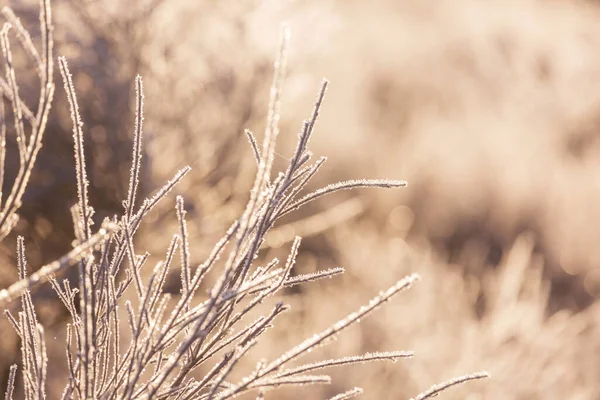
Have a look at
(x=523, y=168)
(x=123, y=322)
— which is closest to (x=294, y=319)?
(x=123, y=322)

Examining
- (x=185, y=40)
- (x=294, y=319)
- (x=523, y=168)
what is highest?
(x=523, y=168)

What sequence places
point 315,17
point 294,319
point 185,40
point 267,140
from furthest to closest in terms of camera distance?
point 294,319, point 315,17, point 185,40, point 267,140

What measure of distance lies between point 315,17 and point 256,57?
2.57 ft

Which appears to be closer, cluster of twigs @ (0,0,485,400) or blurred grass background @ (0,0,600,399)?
→ cluster of twigs @ (0,0,485,400)

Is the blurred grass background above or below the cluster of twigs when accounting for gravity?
above

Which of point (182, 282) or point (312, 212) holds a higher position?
point (312, 212)

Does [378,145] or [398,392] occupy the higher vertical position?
[378,145]

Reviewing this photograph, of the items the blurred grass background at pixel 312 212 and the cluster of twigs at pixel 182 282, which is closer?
the cluster of twigs at pixel 182 282

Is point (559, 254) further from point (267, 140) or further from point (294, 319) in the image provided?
point (267, 140)

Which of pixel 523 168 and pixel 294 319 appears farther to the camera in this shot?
pixel 523 168

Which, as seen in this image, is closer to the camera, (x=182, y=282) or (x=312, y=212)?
(x=182, y=282)

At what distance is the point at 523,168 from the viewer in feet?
40.3

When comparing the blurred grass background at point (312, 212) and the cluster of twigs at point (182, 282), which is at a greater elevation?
the blurred grass background at point (312, 212)

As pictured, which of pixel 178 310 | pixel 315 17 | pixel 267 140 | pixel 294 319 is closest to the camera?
pixel 267 140
